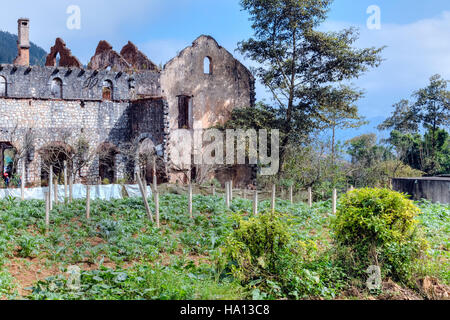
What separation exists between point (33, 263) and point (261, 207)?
6895 millimetres

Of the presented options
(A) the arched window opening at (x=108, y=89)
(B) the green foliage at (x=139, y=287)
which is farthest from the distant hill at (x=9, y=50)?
(B) the green foliage at (x=139, y=287)

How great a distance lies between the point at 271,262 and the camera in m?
6.54

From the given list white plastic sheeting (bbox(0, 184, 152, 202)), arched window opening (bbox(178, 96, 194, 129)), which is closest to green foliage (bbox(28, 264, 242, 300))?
white plastic sheeting (bbox(0, 184, 152, 202))

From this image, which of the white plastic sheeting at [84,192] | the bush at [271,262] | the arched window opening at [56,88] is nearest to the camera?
the bush at [271,262]

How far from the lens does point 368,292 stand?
654 cm

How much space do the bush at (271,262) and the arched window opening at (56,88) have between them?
59.3 feet

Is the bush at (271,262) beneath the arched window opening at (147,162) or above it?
beneath

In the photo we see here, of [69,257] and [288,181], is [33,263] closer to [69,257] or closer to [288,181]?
[69,257]

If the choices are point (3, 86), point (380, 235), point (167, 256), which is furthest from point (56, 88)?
point (380, 235)

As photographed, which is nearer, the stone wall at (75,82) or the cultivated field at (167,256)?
the cultivated field at (167,256)

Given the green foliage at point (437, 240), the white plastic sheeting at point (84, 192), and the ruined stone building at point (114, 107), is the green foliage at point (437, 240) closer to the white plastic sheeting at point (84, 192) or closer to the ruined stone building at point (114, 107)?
the white plastic sheeting at point (84, 192)

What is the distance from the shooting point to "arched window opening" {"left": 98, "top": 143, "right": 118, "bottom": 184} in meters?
22.0

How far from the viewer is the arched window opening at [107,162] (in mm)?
22019

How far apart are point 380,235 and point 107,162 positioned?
57.9ft
